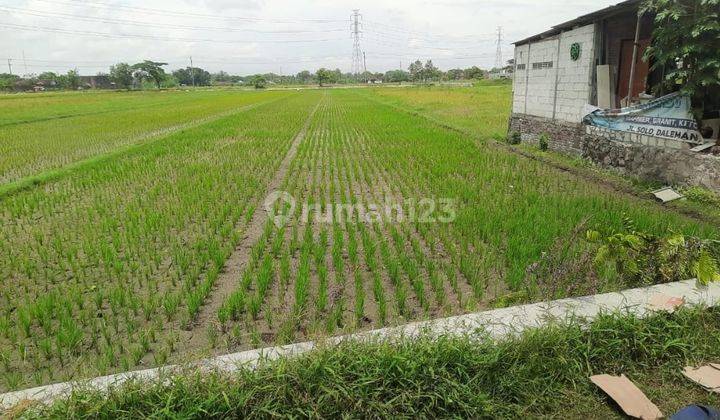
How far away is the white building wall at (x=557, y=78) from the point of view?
946 centimetres

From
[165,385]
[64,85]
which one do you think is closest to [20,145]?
[165,385]

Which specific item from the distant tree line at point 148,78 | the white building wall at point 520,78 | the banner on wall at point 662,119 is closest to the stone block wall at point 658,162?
the banner on wall at point 662,119

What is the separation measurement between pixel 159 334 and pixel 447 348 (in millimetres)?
2093

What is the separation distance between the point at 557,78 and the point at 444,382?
1002cm

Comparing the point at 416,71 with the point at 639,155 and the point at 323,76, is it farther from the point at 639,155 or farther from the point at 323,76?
the point at 639,155

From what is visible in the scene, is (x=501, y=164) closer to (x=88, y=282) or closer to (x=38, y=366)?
(x=88, y=282)

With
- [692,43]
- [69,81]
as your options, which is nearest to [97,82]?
[69,81]

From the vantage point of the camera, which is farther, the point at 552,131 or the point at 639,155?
the point at 552,131

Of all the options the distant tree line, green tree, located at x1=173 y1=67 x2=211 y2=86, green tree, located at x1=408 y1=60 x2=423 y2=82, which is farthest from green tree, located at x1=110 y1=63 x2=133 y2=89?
green tree, located at x1=408 y1=60 x2=423 y2=82

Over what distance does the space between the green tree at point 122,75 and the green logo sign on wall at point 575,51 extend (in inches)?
3172

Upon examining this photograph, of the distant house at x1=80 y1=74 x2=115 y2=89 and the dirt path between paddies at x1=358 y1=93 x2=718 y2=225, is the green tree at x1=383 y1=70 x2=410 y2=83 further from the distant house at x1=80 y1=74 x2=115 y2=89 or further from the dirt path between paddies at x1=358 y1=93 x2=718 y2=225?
the dirt path between paddies at x1=358 y1=93 x2=718 y2=225

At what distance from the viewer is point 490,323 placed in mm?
2988

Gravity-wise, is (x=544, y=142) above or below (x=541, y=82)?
below

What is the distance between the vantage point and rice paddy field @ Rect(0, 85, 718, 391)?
3.31 metres
